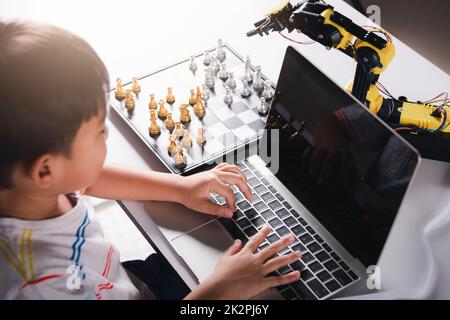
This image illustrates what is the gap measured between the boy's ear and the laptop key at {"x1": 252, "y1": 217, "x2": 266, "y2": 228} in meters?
0.43

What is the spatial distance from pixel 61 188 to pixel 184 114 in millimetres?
432

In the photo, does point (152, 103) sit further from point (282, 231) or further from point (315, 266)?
point (315, 266)

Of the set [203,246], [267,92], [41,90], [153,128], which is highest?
[41,90]

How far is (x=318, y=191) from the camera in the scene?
1.06 metres

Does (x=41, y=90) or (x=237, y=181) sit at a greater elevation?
(x=41, y=90)

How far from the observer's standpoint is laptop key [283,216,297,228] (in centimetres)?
107

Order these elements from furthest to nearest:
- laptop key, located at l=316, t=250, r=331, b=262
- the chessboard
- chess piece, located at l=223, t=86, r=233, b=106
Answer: chess piece, located at l=223, t=86, r=233, b=106, the chessboard, laptop key, located at l=316, t=250, r=331, b=262

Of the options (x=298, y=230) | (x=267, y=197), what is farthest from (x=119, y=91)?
(x=298, y=230)

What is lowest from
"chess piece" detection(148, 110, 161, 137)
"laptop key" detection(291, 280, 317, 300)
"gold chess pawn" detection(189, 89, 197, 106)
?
"laptop key" detection(291, 280, 317, 300)

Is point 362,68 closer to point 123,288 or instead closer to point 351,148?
point 351,148

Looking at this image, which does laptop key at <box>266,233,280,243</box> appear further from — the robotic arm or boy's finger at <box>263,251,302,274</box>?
the robotic arm

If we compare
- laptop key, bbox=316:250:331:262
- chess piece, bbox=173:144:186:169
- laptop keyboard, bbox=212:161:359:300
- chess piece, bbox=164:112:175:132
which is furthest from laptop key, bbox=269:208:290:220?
chess piece, bbox=164:112:175:132
